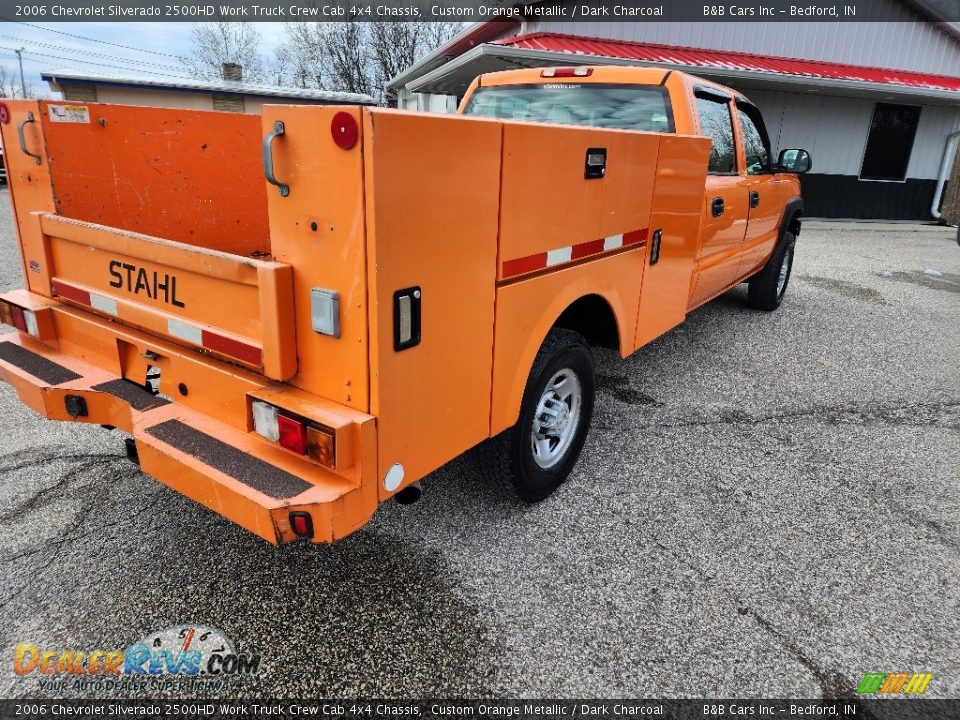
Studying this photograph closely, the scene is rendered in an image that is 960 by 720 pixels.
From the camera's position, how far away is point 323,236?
6.33 feet

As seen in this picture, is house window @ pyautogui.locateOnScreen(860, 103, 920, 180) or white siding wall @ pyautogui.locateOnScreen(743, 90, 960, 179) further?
house window @ pyautogui.locateOnScreen(860, 103, 920, 180)

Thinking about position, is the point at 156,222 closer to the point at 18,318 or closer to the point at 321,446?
the point at 18,318

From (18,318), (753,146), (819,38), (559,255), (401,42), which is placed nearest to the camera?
(559,255)

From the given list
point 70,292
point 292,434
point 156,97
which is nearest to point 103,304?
point 70,292

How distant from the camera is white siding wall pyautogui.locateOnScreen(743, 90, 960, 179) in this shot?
15.9 meters

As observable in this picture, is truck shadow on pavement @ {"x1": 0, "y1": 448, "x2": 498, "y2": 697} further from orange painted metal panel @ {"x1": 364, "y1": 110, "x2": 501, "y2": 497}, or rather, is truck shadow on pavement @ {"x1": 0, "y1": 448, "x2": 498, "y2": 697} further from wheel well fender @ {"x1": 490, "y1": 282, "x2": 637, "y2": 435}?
wheel well fender @ {"x1": 490, "y1": 282, "x2": 637, "y2": 435}

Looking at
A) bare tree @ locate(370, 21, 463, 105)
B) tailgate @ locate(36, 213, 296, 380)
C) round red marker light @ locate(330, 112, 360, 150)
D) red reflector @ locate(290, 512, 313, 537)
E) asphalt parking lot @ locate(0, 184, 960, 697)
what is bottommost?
asphalt parking lot @ locate(0, 184, 960, 697)

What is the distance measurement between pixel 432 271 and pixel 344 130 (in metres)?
0.50

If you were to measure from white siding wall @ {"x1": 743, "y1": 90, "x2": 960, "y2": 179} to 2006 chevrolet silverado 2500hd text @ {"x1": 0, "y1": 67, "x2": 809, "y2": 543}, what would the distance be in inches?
559

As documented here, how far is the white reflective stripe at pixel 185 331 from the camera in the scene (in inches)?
94.3

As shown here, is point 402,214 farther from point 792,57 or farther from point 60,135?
point 792,57

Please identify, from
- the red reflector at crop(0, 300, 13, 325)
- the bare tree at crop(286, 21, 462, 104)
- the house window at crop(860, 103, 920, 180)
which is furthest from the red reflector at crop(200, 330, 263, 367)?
the bare tree at crop(286, 21, 462, 104)

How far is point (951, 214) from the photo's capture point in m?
16.8

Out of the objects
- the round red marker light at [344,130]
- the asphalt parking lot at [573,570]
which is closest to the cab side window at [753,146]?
the asphalt parking lot at [573,570]
